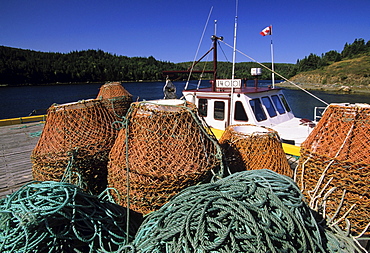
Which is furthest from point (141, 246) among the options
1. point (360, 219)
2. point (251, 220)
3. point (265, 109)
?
point (265, 109)

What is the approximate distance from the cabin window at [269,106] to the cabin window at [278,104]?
24cm

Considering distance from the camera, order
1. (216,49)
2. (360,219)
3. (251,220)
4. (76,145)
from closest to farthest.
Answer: (251,220)
(360,219)
(76,145)
(216,49)

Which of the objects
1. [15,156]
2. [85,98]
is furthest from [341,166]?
[85,98]

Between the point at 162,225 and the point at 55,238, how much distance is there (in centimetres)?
90

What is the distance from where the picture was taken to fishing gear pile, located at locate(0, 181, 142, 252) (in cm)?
167

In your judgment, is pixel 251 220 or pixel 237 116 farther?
pixel 237 116

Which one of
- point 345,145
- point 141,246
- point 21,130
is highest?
point 345,145

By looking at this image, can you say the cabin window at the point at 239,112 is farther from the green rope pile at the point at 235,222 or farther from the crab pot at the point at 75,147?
the green rope pile at the point at 235,222

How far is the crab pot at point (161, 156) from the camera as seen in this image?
210cm

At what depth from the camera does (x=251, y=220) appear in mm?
1350

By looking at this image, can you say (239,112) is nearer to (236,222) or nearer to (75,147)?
(75,147)

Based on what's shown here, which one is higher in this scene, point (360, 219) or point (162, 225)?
point (162, 225)

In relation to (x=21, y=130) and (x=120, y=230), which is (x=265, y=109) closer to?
(x=120, y=230)

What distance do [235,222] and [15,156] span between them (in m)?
6.03
